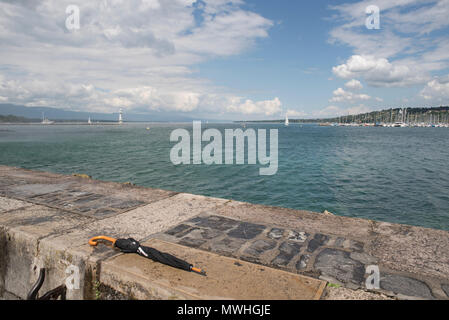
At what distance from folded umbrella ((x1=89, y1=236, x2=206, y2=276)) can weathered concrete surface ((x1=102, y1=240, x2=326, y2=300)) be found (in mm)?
52

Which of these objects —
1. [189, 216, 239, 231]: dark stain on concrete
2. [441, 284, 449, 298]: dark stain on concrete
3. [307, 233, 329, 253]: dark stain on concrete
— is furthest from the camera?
[189, 216, 239, 231]: dark stain on concrete

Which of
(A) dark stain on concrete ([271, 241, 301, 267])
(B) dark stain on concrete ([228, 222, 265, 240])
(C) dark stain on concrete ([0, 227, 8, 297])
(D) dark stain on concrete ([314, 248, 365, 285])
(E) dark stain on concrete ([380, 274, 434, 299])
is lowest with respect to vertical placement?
(C) dark stain on concrete ([0, 227, 8, 297])

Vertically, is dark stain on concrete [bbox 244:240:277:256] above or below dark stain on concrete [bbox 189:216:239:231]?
below

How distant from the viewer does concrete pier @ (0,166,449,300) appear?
2.41 meters

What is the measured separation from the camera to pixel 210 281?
2436 millimetres

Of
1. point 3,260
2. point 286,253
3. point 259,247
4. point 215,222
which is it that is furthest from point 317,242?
point 3,260

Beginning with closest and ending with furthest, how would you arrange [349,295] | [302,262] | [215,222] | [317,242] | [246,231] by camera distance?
1. [349,295]
2. [302,262]
3. [317,242]
4. [246,231]
5. [215,222]

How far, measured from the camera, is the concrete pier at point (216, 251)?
2.41 metres

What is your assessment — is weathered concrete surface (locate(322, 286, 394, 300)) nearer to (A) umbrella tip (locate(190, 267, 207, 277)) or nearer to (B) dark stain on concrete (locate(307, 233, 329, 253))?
(B) dark stain on concrete (locate(307, 233, 329, 253))

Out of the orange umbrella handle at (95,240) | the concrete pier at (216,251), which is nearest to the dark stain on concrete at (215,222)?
the concrete pier at (216,251)

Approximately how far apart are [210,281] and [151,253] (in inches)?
27.5

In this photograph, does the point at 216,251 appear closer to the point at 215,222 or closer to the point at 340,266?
the point at 215,222

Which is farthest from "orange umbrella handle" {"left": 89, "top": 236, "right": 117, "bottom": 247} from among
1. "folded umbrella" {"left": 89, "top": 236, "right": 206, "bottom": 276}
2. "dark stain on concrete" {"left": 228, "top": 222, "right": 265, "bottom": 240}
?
"dark stain on concrete" {"left": 228, "top": 222, "right": 265, "bottom": 240}
